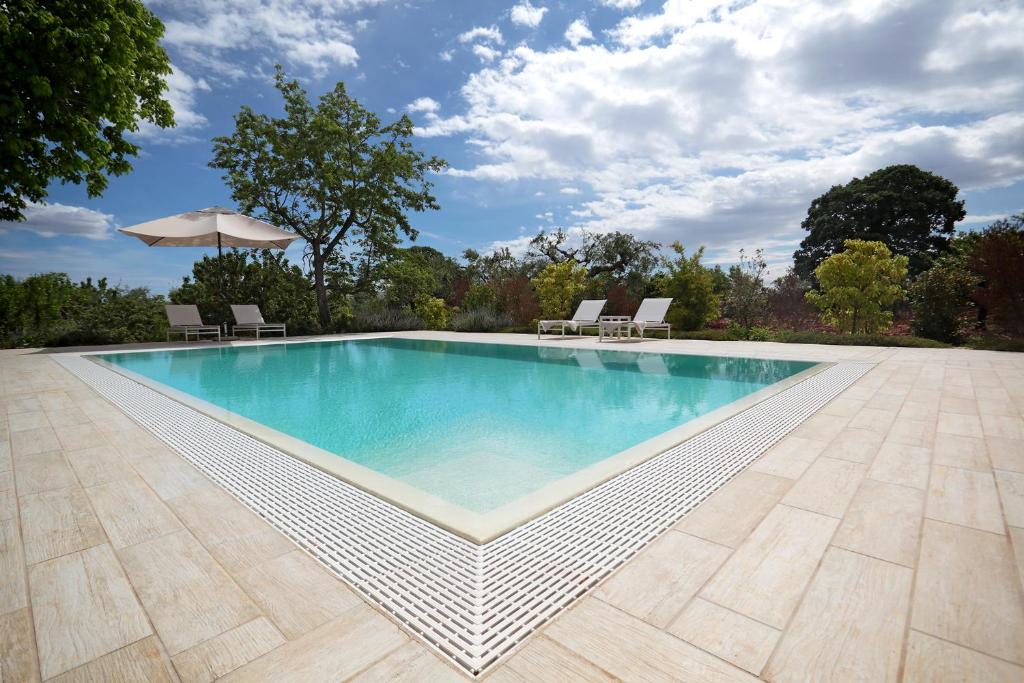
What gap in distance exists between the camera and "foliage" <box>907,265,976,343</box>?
8.66 meters

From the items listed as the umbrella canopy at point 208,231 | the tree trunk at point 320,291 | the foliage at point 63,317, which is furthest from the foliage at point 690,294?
the foliage at point 63,317

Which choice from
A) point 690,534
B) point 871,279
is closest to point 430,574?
point 690,534

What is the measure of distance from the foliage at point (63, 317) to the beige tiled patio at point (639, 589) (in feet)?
33.5

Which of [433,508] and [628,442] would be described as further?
[628,442]

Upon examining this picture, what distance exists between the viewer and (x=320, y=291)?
13984 mm

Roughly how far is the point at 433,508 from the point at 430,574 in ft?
1.63

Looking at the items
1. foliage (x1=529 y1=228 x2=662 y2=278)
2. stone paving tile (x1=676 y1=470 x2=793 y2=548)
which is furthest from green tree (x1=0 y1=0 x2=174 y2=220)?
foliage (x1=529 y1=228 x2=662 y2=278)

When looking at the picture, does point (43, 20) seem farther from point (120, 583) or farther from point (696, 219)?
point (696, 219)

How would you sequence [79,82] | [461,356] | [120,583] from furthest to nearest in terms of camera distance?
[461,356] → [79,82] → [120,583]

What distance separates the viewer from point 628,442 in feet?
11.0

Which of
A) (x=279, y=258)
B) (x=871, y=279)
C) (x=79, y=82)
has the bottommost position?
(x=871, y=279)

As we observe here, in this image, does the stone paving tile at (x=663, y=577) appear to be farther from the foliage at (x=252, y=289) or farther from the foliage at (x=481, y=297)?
the foliage at (x=481, y=297)

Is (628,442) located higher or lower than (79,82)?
lower

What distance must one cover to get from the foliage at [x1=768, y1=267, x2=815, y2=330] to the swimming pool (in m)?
7.03
